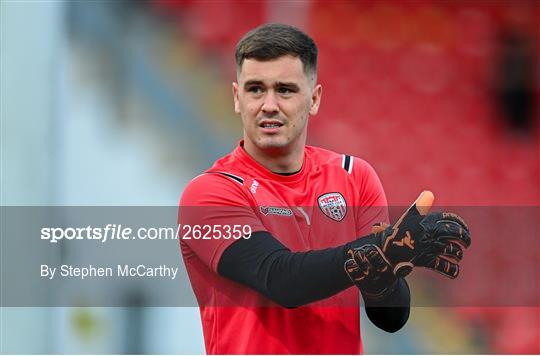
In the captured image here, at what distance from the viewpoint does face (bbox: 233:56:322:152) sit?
2744 millimetres

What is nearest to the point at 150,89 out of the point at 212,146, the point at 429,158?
the point at 212,146

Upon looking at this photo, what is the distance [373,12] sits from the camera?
16.0 feet

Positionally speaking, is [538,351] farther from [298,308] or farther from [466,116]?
[298,308]

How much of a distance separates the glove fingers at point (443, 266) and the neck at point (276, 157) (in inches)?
24.9

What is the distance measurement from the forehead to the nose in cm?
5

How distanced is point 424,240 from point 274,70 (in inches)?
30.3

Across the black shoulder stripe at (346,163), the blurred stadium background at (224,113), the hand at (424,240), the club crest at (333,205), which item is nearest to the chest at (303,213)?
the club crest at (333,205)

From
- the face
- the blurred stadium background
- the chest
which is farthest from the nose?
the blurred stadium background

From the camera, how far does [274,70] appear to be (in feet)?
9.12

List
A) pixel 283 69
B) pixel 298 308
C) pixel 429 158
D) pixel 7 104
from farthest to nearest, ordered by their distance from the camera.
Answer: pixel 429 158
pixel 7 104
pixel 283 69
pixel 298 308

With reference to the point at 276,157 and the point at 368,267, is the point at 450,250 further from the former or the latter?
the point at 276,157

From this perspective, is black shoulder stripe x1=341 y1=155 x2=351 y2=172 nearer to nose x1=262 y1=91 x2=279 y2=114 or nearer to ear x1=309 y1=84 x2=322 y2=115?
ear x1=309 y1=84 x2=322 y2=115

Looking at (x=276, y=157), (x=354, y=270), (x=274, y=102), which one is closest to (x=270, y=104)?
(x=274, y=102)

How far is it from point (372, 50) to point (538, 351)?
5.97 ft
